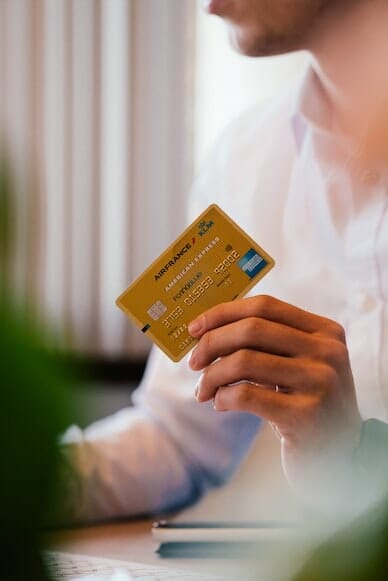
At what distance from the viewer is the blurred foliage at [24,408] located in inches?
7.4

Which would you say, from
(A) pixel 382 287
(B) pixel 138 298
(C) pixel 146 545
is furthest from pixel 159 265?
(A) pixel 382 287

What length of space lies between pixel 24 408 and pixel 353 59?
42.8 inches

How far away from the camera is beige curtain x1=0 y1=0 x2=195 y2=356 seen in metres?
2.66

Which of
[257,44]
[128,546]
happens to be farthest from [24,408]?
[257,44]

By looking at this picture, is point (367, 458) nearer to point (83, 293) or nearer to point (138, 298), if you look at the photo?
point (138, 298)

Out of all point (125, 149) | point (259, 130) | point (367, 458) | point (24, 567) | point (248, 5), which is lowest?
point (367, 458)

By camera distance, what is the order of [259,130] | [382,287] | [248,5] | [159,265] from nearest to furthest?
[159,265], [382,287], [248,5], [259,130]

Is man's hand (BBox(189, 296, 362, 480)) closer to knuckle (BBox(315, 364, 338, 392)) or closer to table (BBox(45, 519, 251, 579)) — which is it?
knuckle (BBox(315, 364, 338, 392))

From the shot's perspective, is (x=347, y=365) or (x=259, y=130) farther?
(x=259, y=130)

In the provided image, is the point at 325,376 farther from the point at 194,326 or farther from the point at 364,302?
the point at 364,302

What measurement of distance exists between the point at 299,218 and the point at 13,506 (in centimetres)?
101

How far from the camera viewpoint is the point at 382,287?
107cm

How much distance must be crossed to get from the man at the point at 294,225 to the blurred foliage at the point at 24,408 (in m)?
0.69

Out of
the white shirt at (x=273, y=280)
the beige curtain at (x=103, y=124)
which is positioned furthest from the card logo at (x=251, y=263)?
the beige curtain at (x=103, y=124)
